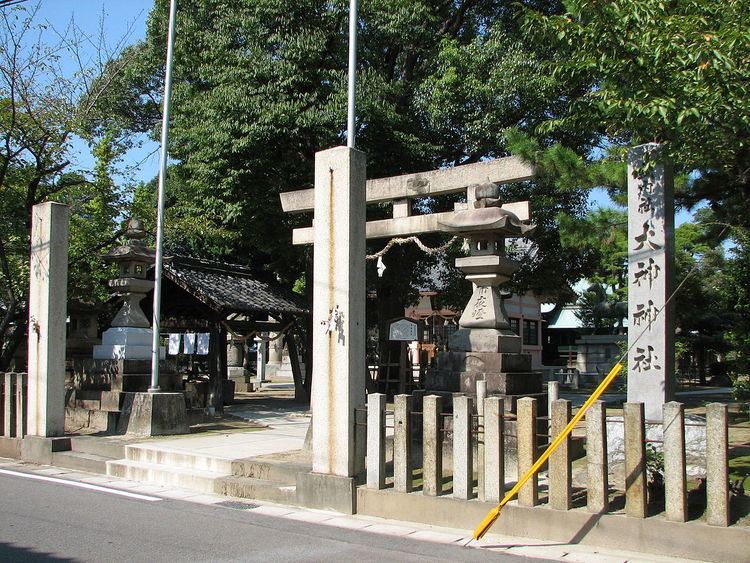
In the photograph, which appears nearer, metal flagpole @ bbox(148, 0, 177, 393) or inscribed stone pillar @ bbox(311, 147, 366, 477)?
inscribed stone pillar @ bbox(311, 147, 366, 477)

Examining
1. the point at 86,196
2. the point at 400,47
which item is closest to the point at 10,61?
the point at 86,196

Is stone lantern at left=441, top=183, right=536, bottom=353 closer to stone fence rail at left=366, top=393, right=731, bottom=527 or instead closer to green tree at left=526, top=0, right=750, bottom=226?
stone fence rail at left=366, top=393, right=731, bottom=527

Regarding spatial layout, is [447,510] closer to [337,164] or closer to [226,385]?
[337,164]

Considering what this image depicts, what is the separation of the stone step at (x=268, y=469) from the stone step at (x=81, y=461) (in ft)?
8.77

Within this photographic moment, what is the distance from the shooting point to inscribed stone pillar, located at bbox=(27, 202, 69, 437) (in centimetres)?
1229

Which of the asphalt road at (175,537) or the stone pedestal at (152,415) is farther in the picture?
the stone pedestal at (152,415)

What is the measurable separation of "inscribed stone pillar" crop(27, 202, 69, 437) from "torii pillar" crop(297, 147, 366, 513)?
19.4 ft

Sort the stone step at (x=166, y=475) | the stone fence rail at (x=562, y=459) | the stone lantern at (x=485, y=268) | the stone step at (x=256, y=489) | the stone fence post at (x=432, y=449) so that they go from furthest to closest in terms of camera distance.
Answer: the stone lantern at (x=485, y=268) → the stone step at (x=166, y=475) → the stone step at (x=256, y=489) → the stone fence post at (x=432, y=449) → the stone fence rail at (x=562, y=459)

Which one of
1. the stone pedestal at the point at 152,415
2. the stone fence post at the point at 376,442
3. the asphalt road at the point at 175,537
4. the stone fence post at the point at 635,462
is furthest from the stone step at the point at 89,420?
the stone fence post at the point at 635,462

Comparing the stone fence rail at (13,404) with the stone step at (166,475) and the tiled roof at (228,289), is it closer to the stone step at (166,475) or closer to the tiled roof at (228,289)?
the stone step at (166,475)

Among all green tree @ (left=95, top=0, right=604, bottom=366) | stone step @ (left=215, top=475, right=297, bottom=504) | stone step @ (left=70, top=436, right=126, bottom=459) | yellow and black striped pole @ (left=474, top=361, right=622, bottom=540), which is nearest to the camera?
yellow and black striped pole @ (left=474, top=361, right=622, bottom=540)

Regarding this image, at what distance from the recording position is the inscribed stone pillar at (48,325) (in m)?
12.3

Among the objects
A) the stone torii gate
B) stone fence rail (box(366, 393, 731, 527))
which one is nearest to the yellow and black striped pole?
stone fence rail (box(366, 393, 731, 527))

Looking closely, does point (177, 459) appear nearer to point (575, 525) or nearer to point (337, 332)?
point (337, 332)
